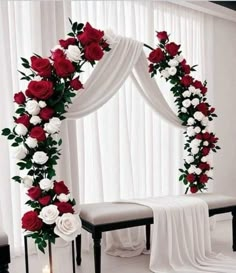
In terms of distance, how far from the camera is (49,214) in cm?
242

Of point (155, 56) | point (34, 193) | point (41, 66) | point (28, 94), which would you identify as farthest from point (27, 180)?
point (155, 56)

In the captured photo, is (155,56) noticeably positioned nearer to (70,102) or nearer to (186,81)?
(186,81)

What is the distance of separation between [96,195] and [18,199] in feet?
2.53

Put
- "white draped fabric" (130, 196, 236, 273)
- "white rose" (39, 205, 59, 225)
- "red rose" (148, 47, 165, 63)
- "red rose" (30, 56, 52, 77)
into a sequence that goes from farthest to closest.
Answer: "red rose" (148, 47, 165, 63)
"white draped fabric" (130, 196, 236, 273)
"red rose" (30, 56, 52, 77)
"white rose" (39, 205, 59, 225)

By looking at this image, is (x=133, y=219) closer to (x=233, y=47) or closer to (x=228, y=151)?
(x=228, y=151)

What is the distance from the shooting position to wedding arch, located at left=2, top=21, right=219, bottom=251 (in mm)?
2504

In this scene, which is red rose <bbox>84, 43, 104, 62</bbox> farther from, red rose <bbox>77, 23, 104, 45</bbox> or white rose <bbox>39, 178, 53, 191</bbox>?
white rose <bbox>39, 178, 53, 191</bbox>

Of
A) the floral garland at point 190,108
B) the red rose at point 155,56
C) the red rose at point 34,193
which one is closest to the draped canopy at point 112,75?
the red rose at point 155,56

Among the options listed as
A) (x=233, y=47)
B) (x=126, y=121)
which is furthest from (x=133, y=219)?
(x=233, y=47)

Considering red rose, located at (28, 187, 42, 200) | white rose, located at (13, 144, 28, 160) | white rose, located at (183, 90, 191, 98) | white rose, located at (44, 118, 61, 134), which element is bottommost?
red rose, located at (28, 187, 42, 200)

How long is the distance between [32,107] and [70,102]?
306 millimetres

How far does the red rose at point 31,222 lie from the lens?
7.98 ft

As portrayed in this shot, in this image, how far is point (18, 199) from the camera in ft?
10.9

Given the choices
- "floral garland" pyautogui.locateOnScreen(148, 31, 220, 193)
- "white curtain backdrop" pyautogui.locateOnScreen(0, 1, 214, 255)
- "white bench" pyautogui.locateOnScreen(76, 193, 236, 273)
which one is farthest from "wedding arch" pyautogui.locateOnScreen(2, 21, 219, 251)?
"white curtain backdrop" pyautogui.locateOnScreen(0, 1, 214, 255)
